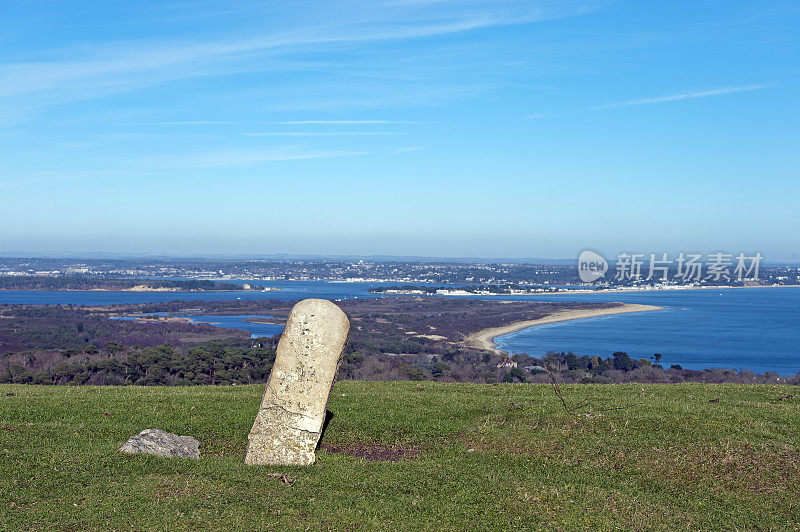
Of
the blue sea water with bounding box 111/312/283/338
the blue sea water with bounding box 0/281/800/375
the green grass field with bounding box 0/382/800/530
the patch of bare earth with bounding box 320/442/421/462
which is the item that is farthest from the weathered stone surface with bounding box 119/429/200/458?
the blue sea water with bounding box 111/312/283/338

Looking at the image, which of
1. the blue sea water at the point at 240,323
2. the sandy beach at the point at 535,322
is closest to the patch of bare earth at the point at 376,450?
the sandy beach at the point at 535,322

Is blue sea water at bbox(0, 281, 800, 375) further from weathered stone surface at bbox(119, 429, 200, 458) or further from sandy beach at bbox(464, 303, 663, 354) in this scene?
weathered stone surface at bbox(119, 429, 200, 458)

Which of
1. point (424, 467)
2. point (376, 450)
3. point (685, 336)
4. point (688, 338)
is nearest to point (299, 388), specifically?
point (376, 450)

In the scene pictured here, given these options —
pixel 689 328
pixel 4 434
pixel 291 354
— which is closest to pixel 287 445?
pixel 291 354

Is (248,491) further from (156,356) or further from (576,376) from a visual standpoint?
(576,376)

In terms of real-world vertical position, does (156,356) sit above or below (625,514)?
below

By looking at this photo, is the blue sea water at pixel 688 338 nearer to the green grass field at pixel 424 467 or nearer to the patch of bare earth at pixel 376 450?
the green grass field at pixel 424 467

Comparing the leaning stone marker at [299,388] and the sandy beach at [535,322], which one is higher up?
the leaning stone marker at [299,388]
